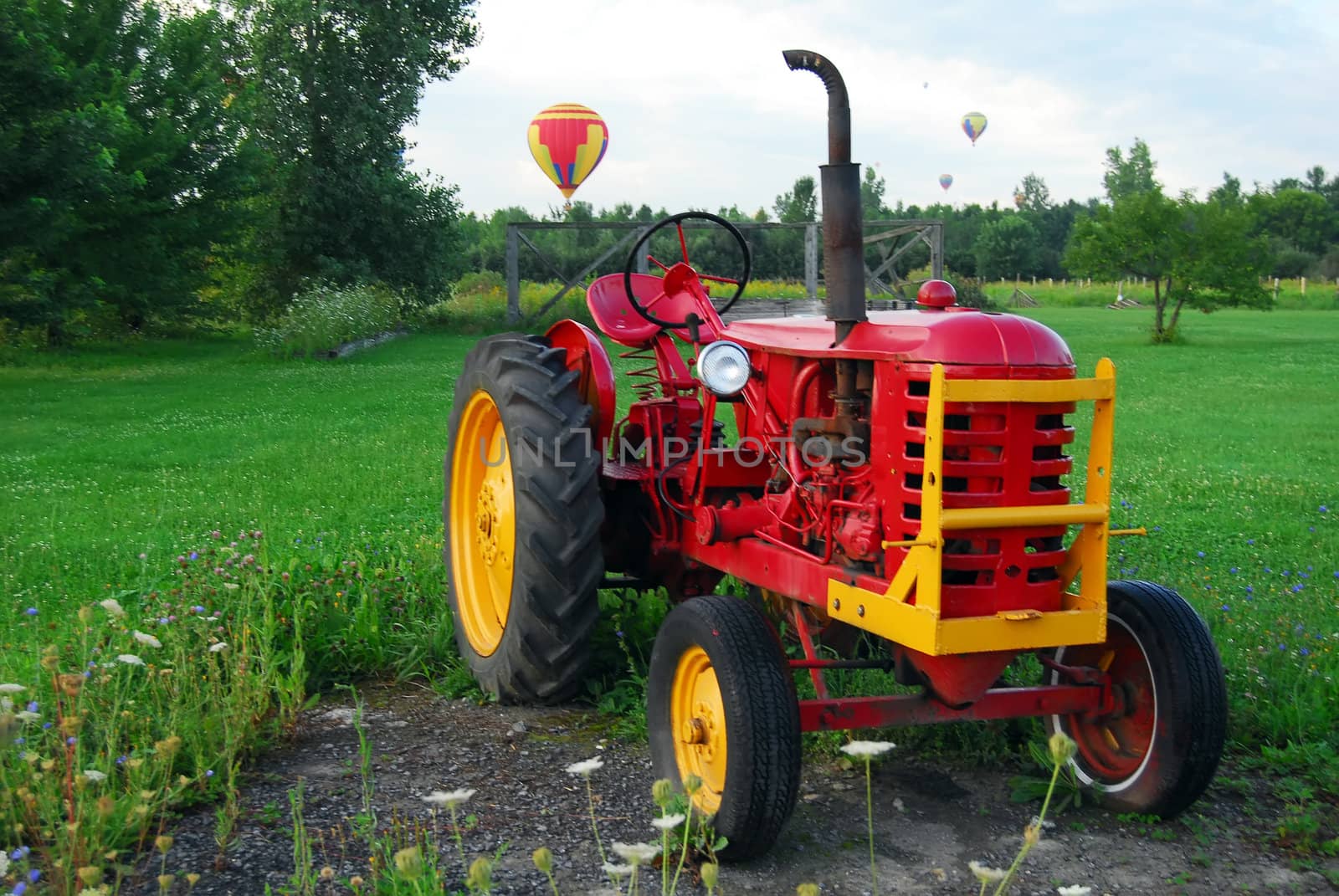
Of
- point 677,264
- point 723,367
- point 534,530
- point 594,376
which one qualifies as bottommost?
point 534,530

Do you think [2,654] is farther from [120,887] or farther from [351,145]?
[351,145]

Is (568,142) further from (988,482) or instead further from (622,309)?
(988,482)

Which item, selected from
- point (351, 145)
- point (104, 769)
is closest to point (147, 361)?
point (351, 145)

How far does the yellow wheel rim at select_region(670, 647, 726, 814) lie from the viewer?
3.31 m

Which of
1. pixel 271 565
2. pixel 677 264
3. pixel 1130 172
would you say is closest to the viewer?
pixel 677 264

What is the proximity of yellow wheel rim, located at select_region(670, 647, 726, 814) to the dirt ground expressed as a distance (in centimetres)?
22

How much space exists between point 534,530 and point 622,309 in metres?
1.22

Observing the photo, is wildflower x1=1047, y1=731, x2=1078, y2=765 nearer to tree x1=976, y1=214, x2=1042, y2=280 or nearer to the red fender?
the red fender

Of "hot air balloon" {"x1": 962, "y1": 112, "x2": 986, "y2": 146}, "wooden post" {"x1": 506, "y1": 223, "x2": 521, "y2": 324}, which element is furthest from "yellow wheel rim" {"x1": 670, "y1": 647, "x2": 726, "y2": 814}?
"hot air balloon" {"x1": 962, "y1": 112, "x2": 986, "y2": 146}

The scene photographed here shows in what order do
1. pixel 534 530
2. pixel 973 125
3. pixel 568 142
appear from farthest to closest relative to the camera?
pixel 973 125 < pixel 568 142 < pixel 534 530

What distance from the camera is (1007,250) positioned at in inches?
2581

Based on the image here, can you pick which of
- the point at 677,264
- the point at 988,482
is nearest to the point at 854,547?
the point at 988,482

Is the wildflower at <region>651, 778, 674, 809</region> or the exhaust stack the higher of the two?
the exhaust stack

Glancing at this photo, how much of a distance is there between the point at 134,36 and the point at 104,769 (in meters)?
20.2
